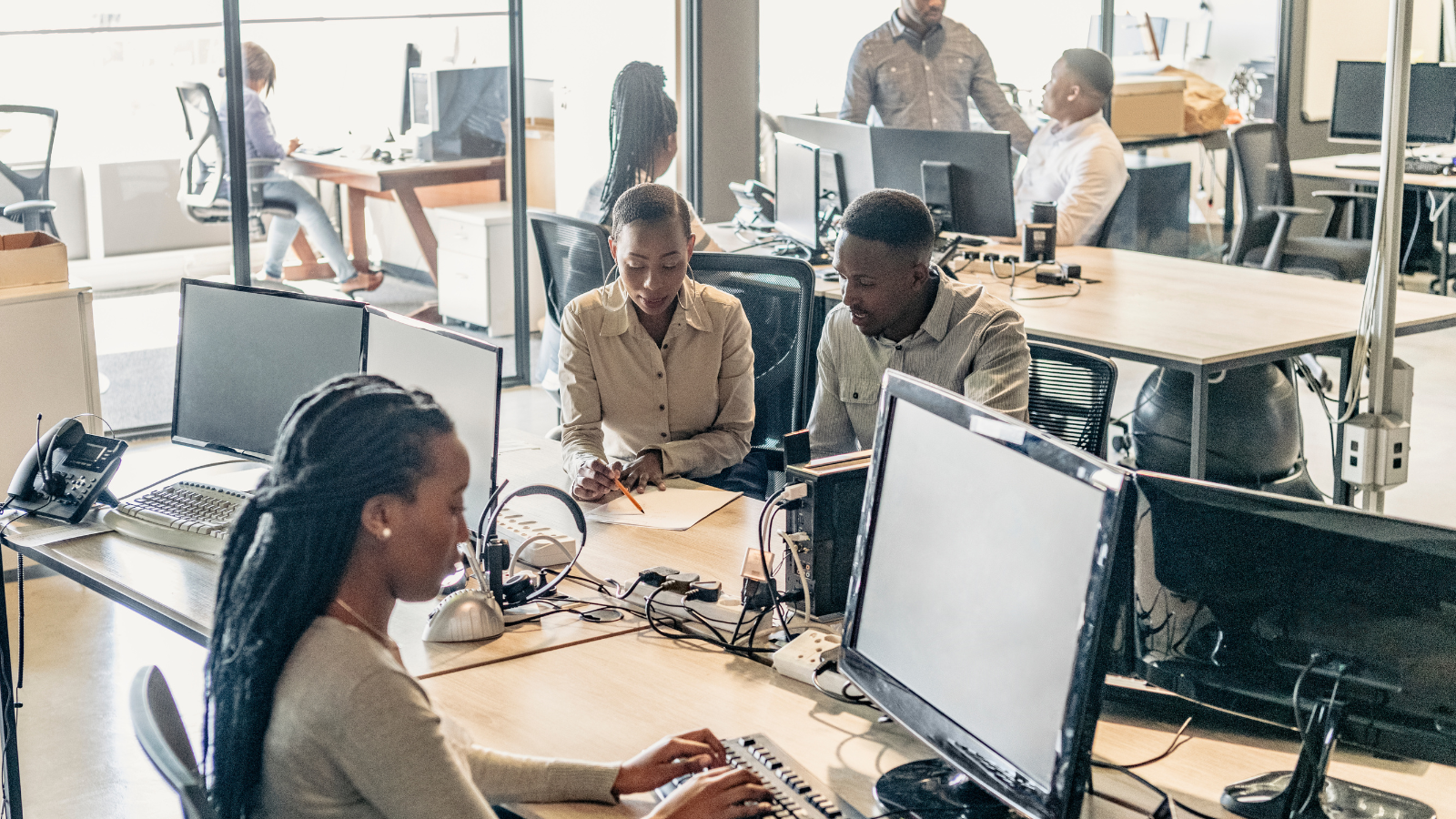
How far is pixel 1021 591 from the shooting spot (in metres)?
1.35

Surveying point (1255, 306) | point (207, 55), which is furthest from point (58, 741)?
point (1255, 306)

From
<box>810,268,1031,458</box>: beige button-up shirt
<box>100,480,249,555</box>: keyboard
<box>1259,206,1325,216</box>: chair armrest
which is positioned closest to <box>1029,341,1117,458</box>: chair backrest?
<box>810,268,1031,458</box>: beige button-up shirt

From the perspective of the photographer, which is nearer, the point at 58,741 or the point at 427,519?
the point at 427,519

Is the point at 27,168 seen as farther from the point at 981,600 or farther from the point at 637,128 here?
the point at 981,600

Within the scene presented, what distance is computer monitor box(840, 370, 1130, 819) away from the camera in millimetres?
1271

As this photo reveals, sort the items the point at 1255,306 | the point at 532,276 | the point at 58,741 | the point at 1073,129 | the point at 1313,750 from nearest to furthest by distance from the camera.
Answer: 1. the point at 1313,750
2. the point at 58,741
3. the point at 1255,306
4. the point at 1073,129
5. the point at 532,276

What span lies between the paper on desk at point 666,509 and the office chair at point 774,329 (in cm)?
44

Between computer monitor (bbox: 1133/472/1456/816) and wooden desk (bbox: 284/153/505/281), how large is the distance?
4.44 metres

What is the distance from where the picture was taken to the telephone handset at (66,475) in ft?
8.23

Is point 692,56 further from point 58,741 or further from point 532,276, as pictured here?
point 58,741

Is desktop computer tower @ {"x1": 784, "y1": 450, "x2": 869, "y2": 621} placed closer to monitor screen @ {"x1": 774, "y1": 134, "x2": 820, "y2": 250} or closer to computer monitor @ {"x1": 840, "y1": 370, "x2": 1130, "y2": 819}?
computer monitor @ {"x1": 840, "y1": 370, "x2": 1130, "y2": 819}

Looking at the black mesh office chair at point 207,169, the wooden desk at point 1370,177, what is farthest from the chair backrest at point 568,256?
the wooden desk at point 1370,177

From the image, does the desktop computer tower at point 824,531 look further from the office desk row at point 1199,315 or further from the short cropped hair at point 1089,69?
the short cropped hair at point 1089,69

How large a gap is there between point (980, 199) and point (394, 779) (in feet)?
11.4
